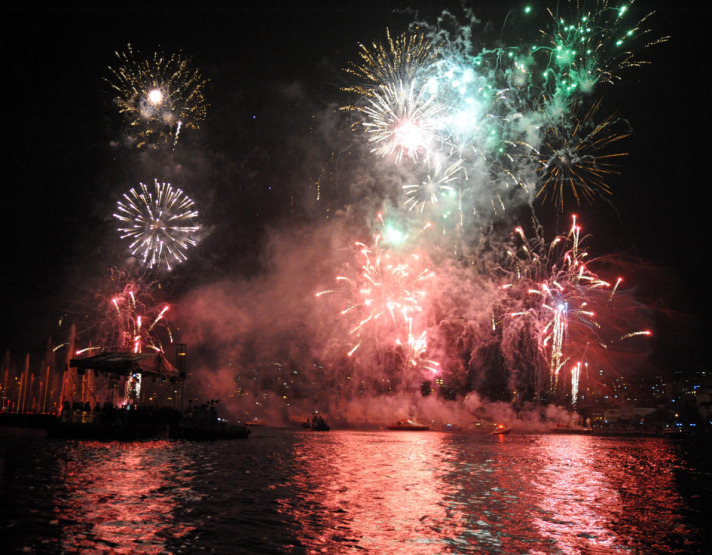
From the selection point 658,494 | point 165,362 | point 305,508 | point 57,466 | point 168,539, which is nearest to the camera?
point 168,539

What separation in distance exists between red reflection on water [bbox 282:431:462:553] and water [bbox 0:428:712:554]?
0.15 ft

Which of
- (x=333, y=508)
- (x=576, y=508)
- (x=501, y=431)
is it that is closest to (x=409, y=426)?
(x=501, y=431)

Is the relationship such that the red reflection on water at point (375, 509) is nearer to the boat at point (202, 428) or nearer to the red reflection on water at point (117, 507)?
the red reflection on water at point (117, 507)

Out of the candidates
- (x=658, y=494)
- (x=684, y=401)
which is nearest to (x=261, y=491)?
(x=658, y=494)

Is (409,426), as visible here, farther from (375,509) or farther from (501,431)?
(375,509)

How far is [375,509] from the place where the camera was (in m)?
17.4

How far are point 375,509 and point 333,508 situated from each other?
129 centimetres

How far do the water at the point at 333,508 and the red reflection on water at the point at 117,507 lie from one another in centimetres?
4

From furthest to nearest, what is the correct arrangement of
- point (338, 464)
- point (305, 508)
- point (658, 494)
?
point (338, 464)
point (658, 494)
point (305, 508)

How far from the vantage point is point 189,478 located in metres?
23.5

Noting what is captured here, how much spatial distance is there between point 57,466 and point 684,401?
139 meters

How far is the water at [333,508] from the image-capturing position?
1307 cm

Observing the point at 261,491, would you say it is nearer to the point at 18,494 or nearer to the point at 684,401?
the point at 18,494

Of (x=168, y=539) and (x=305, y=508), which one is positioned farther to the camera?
(x=305, y=508)
